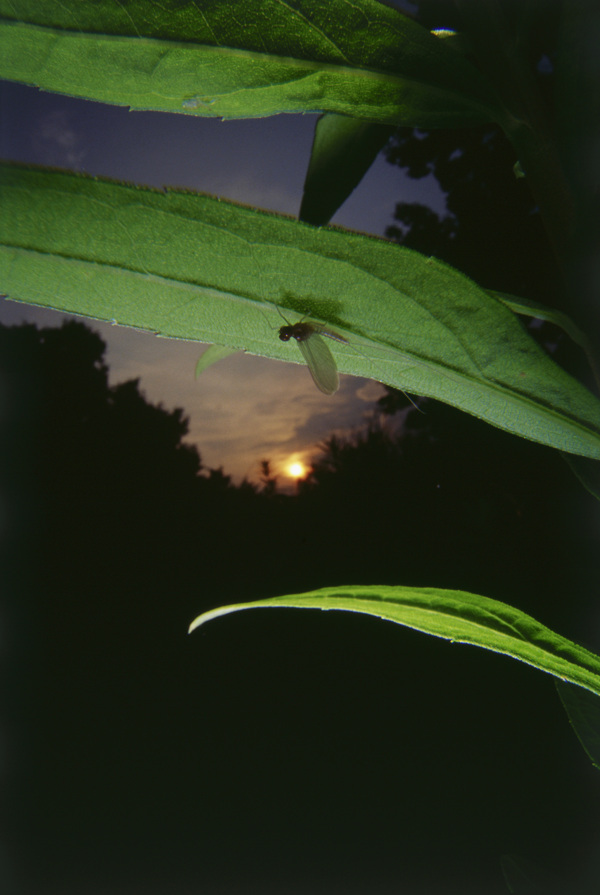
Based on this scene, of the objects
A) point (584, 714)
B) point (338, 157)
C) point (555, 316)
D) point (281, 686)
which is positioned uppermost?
point (338, 157)

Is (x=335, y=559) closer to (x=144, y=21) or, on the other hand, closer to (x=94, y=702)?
(x=94, y=702)

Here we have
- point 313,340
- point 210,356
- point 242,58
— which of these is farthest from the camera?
point 210,356

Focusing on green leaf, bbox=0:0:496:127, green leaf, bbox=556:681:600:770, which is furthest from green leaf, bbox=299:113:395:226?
green leaf, bbox=556:681:600:770

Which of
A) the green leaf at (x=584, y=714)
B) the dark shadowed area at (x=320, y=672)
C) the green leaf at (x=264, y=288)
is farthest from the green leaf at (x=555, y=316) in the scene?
the dark shadowed area at (x=320, y=672)

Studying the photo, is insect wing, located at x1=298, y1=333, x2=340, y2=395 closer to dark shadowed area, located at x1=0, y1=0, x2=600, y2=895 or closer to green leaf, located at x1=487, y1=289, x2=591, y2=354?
green leaf, located at x1=487, y1=289, x2=591, y2=354

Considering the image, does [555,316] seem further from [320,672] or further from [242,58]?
[320,672]

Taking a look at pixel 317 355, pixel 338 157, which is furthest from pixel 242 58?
pixel 317 355
